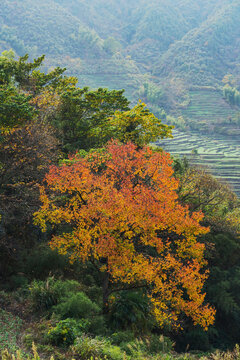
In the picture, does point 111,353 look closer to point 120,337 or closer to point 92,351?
point 92,351

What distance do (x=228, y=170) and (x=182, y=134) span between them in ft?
172

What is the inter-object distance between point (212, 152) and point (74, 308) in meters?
110

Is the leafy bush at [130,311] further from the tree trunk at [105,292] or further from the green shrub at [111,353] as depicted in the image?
the green shrub at [111,353]

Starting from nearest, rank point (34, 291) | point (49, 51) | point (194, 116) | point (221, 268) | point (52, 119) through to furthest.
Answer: point (34, 291) → point (221, 268) → point (52, 119) → point (194, 116) → point (49, 51)

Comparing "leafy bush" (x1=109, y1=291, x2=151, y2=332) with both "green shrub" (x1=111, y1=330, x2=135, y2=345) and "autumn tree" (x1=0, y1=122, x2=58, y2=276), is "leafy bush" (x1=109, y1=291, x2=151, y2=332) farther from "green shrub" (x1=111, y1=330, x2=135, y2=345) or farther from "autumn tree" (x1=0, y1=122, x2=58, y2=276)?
"autumn tree" (x1=0, y1=122, x2=58, y2=276)

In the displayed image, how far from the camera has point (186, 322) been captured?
68.3 ft

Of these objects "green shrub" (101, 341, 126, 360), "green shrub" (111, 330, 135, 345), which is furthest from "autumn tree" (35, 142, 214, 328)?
"green shrub" (101, 341, 126, 360)

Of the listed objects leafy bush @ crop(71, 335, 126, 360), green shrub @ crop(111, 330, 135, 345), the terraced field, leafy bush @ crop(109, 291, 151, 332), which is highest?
leafy bush @ crop(71, 335, 126, 360)

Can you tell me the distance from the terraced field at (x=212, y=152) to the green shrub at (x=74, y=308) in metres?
68.2

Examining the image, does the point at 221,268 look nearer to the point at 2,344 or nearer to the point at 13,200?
the point at 13,200

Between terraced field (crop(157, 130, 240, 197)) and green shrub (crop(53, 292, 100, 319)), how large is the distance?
224 feet

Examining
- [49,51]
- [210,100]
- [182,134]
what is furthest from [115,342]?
[49,51]

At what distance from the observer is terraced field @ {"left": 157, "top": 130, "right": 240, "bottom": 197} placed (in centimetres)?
9103

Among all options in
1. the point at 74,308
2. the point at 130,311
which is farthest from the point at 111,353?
the point at 130,311
